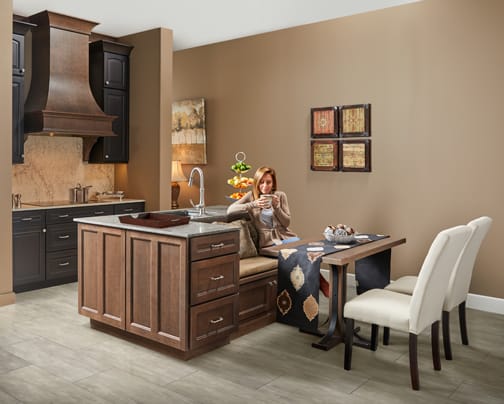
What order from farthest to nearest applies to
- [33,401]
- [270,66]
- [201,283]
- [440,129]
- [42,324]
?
1. [270,66]
2. [440,129]
3. [42,324]
4. [201,283]
5. [33,401]

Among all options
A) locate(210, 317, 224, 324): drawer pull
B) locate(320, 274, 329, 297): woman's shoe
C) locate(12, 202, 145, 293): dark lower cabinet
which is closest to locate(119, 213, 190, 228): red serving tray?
locate(210, 317, 224, 324): drawer pull

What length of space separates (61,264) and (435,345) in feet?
12.2

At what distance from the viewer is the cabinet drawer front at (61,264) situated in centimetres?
522

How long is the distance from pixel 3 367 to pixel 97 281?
813 mm

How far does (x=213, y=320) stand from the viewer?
3.41 meters

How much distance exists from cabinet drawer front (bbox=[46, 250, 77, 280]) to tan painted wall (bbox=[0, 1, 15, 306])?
0.59m

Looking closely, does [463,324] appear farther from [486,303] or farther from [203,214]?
[203,214]

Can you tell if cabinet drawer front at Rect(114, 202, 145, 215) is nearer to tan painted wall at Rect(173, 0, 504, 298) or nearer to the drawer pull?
tan painted wall at Rect(173, 0, 504, 298)

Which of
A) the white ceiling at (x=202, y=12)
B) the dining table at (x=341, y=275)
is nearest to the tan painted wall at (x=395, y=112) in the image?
the white ceiling at (x=202, y=12)

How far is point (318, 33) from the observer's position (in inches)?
214

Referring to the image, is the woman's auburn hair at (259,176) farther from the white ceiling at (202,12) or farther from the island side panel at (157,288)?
the white ceiling at (202,12)

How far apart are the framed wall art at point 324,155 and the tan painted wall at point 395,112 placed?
3.8 inches

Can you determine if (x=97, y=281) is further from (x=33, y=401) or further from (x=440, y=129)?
(x=440, y=129)

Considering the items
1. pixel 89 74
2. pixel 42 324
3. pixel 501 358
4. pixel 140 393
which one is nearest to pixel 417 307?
pixel 501 358
